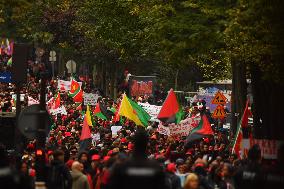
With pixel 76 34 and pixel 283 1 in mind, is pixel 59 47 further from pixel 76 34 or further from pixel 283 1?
pixel 283 1

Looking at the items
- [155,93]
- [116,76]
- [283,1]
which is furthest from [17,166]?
[116,76]

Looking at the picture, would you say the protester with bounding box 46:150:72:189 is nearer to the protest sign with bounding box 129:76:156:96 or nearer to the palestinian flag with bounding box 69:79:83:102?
the palestinian flag with bounding box 69:79:83:102

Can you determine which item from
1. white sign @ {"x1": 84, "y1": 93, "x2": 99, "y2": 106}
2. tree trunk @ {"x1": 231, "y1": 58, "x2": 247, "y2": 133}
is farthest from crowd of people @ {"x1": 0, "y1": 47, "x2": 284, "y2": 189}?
white sign @ {"x1": 84, "y1": 93, "x2": 99, "y2": 106}

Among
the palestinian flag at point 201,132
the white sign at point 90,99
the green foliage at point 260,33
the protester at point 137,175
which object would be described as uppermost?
the green foliage at point 260,33

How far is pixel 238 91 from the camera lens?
34.5m

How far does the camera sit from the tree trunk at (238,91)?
33.8 m

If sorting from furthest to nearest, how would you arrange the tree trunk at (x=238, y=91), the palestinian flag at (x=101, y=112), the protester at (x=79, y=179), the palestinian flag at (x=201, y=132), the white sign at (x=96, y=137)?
the palestinian flag at (x=101, y=112), the white sign at (x=96, y=137), the tree trunk at (x=238, y=91), the palestinian flag at (x=201, y=132), the protester at (x=79, y=179)

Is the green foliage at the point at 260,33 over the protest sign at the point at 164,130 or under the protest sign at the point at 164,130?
over

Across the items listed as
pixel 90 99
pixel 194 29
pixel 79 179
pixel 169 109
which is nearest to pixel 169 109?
pixel 169 109

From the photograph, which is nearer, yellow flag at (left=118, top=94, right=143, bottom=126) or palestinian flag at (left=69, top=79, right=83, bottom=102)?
yellow flag at (left=118, top=94, right=143, bottom=126)

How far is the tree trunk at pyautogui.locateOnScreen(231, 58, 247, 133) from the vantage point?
111 ft

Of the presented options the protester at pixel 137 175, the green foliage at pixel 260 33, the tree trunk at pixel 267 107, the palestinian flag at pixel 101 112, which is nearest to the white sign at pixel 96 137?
the tree trunk at pixel 267 107

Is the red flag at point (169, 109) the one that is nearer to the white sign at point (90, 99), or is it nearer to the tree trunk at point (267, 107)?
the tree trunk at point (267, 107)

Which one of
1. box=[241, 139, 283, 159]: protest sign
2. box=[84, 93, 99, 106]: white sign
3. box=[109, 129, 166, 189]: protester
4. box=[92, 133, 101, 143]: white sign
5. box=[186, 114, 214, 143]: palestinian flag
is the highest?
box=[109, 129, 166, 189]: protester
